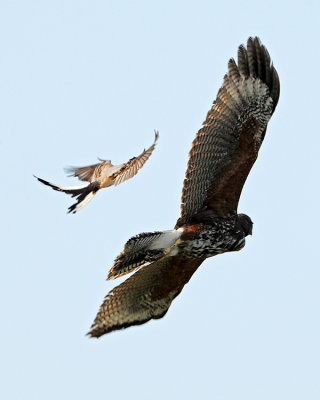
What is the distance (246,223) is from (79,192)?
95.9 inches

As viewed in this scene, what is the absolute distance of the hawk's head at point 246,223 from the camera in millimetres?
15398

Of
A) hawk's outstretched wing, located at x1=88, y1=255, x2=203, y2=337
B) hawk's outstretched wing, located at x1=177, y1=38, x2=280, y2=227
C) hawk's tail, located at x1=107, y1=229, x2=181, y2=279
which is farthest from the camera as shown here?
hawk's outstretched wing, located at x1=88, y1=255, x2=203, y2=337

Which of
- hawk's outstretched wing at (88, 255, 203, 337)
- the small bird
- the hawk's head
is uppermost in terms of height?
the small bird

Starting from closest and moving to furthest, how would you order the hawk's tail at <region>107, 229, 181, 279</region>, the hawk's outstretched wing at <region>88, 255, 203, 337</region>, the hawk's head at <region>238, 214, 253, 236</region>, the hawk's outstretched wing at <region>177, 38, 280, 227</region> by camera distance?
1. the hawk's tail at <region>107, 229, 181, 279</region>
2. the hawk's outstretched wing at <region>177, 38, 280, 227</region>
3. the hawk's outstretched wing at <region>88, 255, 203, 337</region>
4. the hawk's head at <region>238, 214, 253, 236</region>

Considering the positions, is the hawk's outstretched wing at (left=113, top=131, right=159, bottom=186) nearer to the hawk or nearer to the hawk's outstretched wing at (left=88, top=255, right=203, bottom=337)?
the hawk

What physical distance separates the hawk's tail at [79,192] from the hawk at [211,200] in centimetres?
87

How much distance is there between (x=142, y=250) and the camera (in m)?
14.5

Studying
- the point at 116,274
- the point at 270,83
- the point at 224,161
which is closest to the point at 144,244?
the point at 116,274

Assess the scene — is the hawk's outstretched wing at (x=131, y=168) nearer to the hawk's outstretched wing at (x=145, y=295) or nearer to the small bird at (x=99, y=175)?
the small bird at (x=99, y=175)

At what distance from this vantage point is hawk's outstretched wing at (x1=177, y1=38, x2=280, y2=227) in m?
14.5

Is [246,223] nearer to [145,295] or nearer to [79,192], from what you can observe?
[145,295]

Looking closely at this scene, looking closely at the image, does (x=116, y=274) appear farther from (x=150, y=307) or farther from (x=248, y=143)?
(x=248, y=143)

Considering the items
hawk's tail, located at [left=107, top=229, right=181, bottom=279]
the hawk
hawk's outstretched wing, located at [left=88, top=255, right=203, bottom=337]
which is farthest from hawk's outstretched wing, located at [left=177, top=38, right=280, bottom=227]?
hawk's outstretched wing, located at [left=88, top=255, right=203, bottom=337]

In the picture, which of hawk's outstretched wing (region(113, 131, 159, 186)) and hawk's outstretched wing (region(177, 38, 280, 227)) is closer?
hawk's outstretched wing (region(177, 38, 280, 227))
